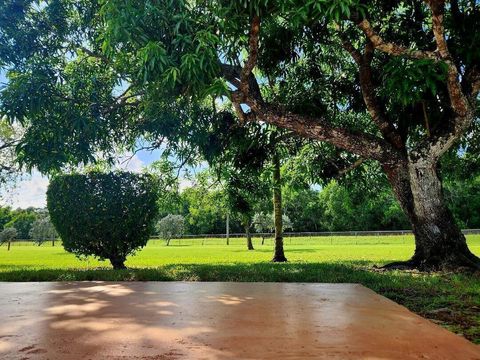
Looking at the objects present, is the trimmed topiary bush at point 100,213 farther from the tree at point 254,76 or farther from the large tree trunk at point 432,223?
the large tree trunk at point 432,223

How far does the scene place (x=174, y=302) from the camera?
4.64m

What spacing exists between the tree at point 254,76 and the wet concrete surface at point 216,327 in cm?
347

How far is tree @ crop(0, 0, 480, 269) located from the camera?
6.60 metres

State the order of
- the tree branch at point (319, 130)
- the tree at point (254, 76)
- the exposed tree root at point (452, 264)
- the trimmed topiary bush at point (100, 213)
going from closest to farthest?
the tree at point (254, 76), the exposed tree root at point (452, 264), the tree branch at point (319, 130), the trimmed topiary bush at point (100, 213)

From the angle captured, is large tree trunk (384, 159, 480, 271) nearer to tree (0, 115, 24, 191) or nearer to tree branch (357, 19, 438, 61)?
tree branch (357, 19, 438, 61)

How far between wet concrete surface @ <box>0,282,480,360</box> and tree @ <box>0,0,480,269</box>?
3470mm

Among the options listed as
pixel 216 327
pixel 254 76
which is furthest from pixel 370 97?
pixel 216 327

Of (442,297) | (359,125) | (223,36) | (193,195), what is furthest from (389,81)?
(193,195)

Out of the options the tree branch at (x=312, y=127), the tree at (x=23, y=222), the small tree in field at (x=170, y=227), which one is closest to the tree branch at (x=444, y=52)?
the tree branch at (x=312, y=127)

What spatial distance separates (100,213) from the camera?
31.8 feet

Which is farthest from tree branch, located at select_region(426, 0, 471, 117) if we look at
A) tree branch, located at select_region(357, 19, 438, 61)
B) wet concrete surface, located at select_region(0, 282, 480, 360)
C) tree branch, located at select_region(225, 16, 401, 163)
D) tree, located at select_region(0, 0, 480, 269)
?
wet concrete surface, located at select_region(0, 282, 480, 360)

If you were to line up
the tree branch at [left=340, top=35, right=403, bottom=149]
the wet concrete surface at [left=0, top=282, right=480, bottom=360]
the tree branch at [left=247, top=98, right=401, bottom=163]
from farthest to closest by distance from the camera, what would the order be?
the tree branch at [left=340, top=35, right=403, bottom=149]
the tree branch at [left=247, top=98, right=401, bottom=163]
the wet concrete surface at [left=0, top=282, right=480, bottom=360]

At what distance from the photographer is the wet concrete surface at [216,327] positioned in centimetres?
271

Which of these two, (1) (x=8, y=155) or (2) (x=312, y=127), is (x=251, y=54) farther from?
(1) (x=8, y=155)
